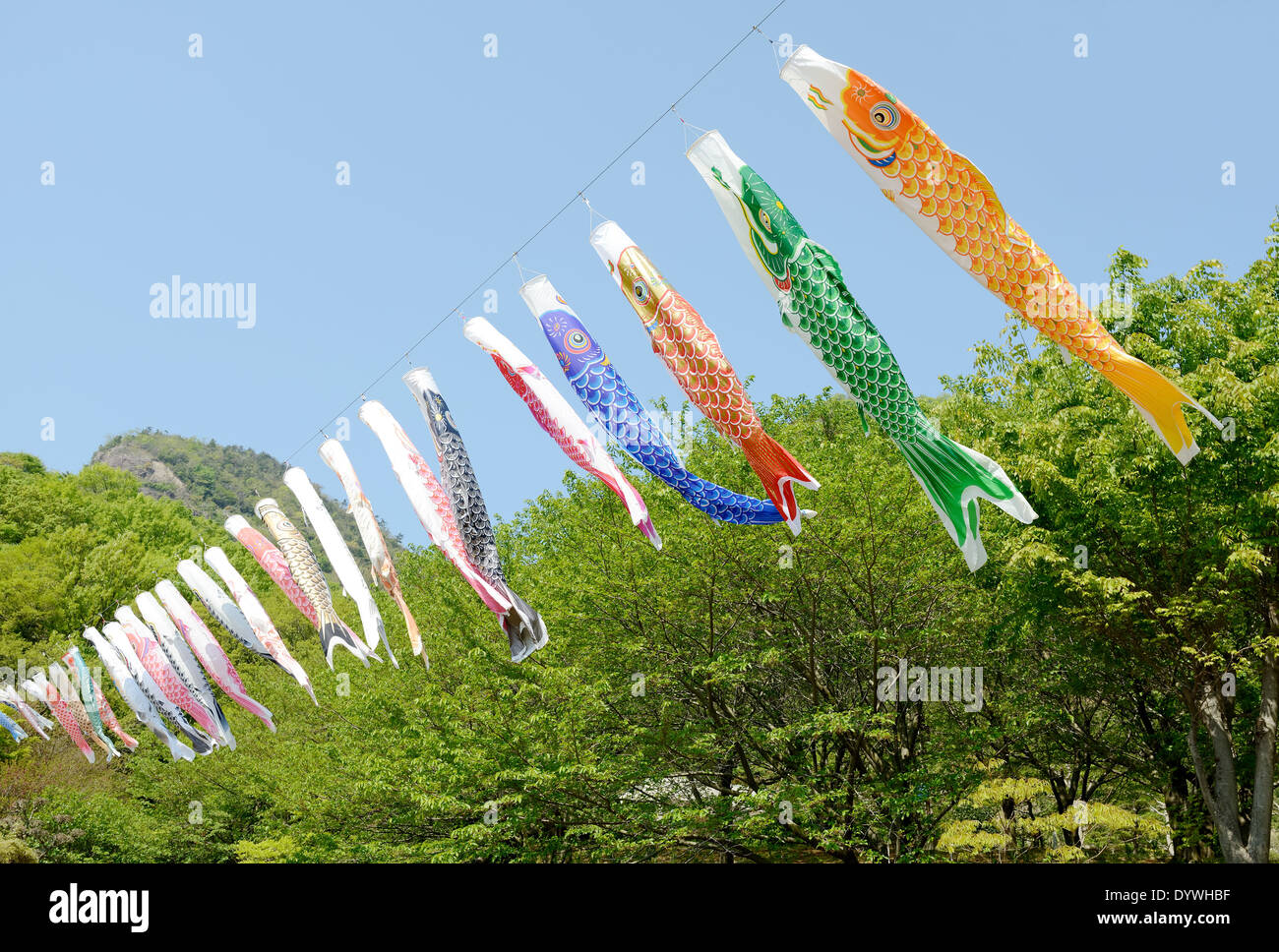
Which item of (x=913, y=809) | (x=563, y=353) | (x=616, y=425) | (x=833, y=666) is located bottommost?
(x=913, y=809)

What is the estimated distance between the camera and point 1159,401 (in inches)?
260

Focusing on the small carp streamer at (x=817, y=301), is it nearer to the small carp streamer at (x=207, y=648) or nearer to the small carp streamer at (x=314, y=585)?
the small carp streamer at (x=314, y=585)

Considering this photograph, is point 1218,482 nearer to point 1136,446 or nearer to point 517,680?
point 1136,446

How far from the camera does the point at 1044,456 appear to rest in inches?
542

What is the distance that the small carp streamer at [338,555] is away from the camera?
424 inches

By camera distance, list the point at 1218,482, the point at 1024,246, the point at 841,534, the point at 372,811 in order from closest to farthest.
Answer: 1. the point at 1024,246
2. the point at 1218,482
3. the point at 841,534
4. the point at 372,811

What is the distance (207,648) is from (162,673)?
1290mm

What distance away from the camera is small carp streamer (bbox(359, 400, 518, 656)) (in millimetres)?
9227

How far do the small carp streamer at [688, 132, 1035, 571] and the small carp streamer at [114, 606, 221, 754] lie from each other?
397 inches

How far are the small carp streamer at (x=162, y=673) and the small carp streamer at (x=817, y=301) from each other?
397 inches

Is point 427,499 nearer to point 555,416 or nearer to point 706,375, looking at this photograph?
point 555,416

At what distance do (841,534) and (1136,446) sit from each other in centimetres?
383
